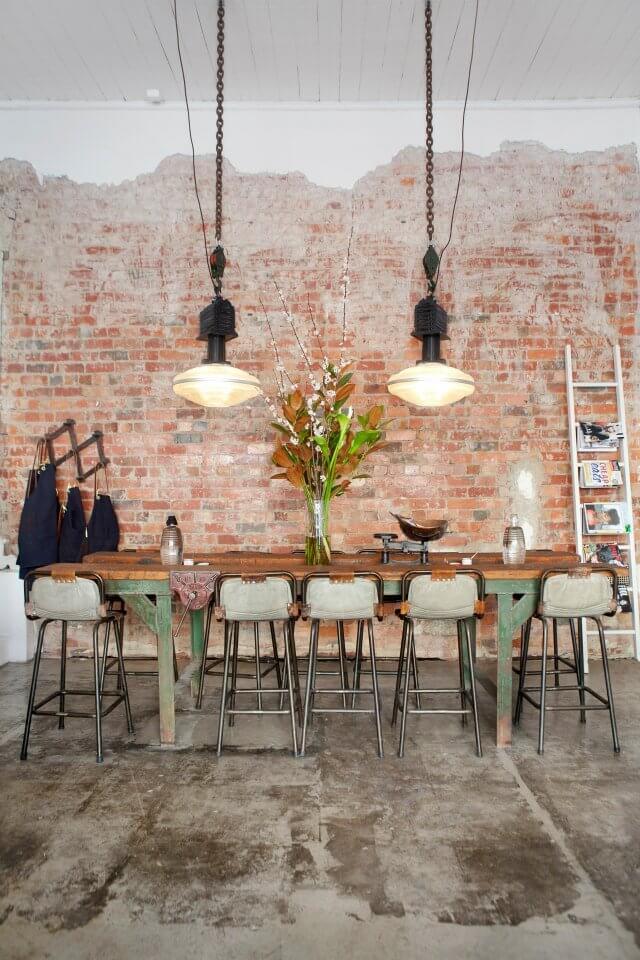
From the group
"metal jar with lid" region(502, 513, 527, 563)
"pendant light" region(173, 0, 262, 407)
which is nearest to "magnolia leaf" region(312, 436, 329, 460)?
"pendant light" region(173, 0, 262, 407)

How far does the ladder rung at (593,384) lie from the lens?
16.8 ft

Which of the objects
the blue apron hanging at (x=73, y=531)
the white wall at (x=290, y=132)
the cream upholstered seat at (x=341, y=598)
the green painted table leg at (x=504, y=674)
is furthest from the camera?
the white wall at (x=290, y=132)

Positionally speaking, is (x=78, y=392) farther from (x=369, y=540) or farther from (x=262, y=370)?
(x=369, y=540)

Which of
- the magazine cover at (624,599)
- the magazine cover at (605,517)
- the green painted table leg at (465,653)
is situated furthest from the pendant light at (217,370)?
the magazine cover at (624,599)

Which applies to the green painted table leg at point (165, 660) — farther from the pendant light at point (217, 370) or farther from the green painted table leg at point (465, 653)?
the green painted table leg at point (465, 653)

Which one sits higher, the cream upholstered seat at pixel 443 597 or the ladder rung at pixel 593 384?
the ladder rung at pixel 593 384

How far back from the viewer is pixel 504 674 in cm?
345

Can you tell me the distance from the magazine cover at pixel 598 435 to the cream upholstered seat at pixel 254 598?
301cm

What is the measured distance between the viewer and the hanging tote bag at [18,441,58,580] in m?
4.94

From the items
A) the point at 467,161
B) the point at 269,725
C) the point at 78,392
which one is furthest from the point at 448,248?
the point at 269,725

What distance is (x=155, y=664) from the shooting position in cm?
496

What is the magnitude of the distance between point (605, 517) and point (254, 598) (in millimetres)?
3188

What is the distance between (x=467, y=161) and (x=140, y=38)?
266 cm

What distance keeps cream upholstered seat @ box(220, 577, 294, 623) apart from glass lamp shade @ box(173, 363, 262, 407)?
3.94 ft
